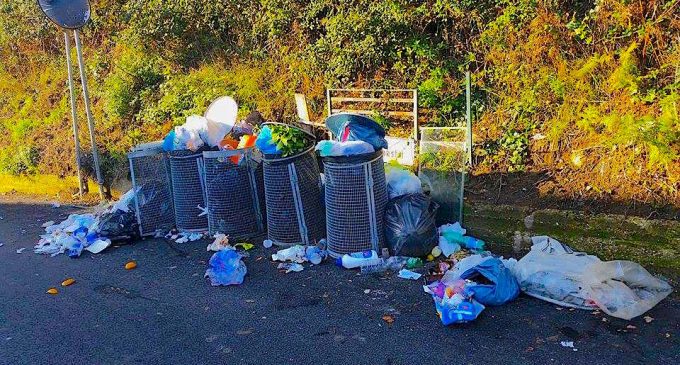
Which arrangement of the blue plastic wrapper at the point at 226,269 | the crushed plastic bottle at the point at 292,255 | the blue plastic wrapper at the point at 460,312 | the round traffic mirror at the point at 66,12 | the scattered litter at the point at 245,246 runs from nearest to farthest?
the blue plastic wrapper at the point at 460,312
the blue plastic wrapper at the point at 226,269
the crushed plastic bottle at the point at 292,255
the scattered litter at the point at 245,246
the round traffic mirror at the point at 66,12

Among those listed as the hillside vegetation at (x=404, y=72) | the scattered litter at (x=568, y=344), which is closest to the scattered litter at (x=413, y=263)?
the hillside vegetation at (x=404, y=72)

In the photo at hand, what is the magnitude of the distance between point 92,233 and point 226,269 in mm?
2153

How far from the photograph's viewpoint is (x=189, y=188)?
582 cm

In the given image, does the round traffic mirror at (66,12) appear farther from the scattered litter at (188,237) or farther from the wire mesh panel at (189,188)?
the scattered litter at (188,237)

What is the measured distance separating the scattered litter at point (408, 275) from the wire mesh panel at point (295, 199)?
1.09 metres

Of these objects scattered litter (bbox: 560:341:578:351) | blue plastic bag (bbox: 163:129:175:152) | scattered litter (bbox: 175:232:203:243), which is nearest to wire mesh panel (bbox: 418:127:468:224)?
scattered litter (bbox: 560:341:578:351)

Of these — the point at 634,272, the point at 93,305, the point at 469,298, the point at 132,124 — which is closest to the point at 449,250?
the point at 469,298

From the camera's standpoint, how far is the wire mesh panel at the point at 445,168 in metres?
5.22

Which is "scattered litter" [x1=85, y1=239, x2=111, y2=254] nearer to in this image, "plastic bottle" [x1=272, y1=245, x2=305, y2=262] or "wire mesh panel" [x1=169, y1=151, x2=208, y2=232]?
"wire mesh panel" [x1=169, y1=151, x2=208, y2=232]

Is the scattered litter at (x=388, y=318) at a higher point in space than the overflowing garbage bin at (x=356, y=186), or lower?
lower

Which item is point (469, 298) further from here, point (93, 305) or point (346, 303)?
point (93, 305)

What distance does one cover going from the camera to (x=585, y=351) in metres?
3.21

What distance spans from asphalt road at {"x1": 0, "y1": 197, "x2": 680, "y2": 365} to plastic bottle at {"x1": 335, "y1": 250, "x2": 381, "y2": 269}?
94mm

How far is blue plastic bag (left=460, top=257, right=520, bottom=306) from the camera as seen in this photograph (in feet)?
12.5
